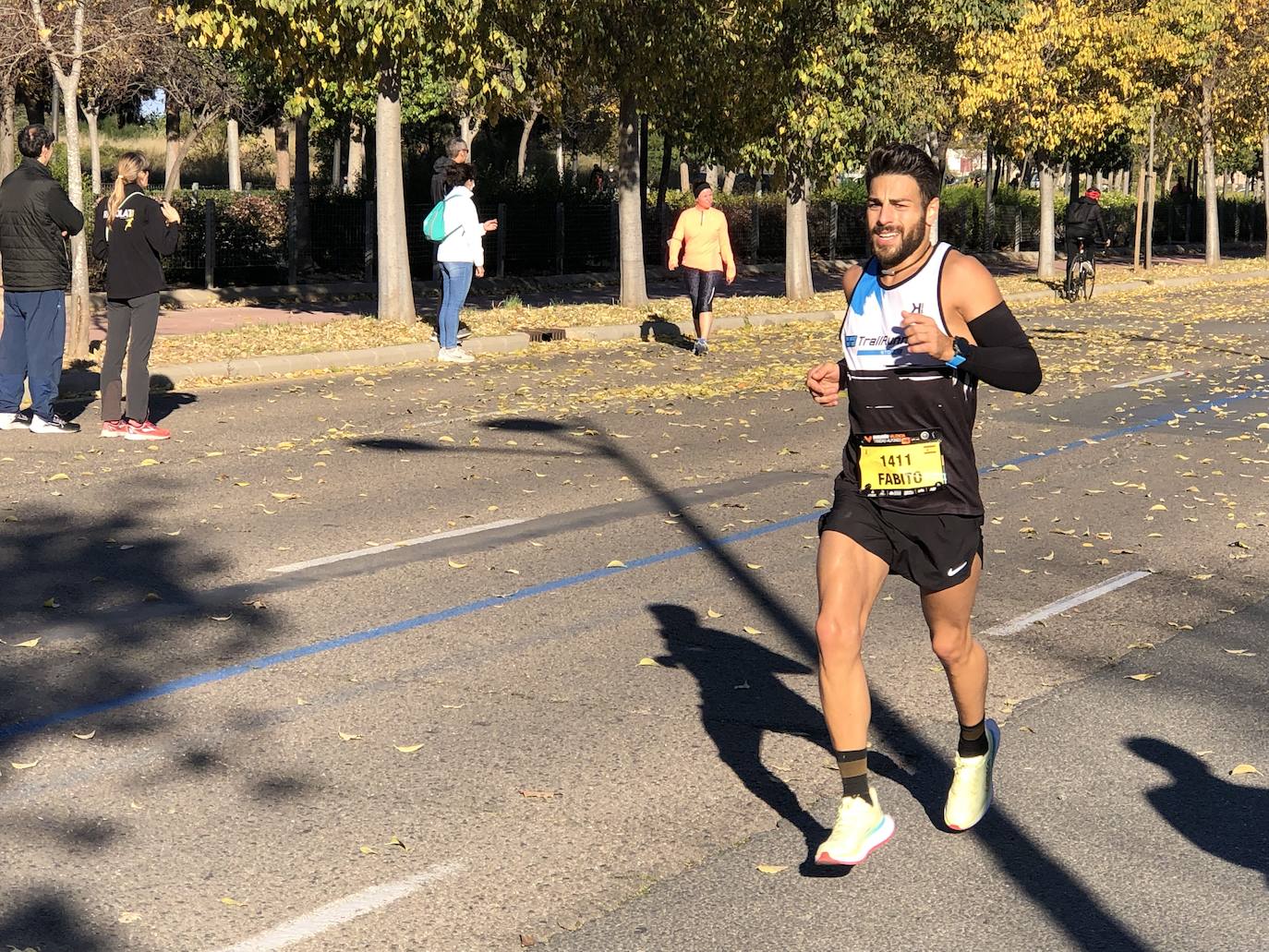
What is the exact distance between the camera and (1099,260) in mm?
49438

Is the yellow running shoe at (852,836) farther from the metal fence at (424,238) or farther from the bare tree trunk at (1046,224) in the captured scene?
the bare tree trunk at (1046,224)

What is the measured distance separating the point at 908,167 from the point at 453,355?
46.0 ft

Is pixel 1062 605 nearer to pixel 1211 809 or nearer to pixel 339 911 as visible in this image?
pixel 1211 809

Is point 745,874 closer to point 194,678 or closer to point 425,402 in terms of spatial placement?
point 194,678

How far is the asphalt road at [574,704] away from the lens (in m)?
4.48

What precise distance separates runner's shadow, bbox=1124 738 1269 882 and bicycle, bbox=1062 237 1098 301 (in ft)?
83.7

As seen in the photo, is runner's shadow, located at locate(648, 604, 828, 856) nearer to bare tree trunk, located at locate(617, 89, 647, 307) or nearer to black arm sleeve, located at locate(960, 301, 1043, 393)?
black arm sleeve, located at locate(960, 301, 1043, 393)

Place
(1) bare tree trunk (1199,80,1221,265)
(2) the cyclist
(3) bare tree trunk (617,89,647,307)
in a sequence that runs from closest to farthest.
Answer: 1. (3) bare tree trunk (617,89,647,307)
2. (2) the cyclist
3. (1) bare tree trunk (1199,80,1221,265)

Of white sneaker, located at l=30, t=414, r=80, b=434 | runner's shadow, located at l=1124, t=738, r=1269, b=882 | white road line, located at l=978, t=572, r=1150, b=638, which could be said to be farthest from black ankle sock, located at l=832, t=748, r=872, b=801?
white sneaker, located at l=30, t=414, r=80, b=434

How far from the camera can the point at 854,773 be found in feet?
15.3

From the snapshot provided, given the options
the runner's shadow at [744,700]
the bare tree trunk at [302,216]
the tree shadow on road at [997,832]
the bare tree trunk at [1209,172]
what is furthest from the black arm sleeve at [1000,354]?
the bare tree trunk at [1209,172]

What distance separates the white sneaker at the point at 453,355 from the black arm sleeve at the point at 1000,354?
13.9 metres

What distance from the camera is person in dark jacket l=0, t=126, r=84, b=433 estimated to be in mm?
11992

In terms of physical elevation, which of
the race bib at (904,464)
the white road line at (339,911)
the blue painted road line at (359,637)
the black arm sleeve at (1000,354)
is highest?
the black arm sleeve at (1000,354)
